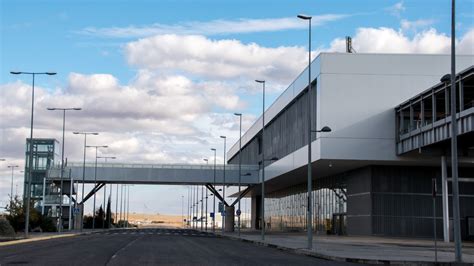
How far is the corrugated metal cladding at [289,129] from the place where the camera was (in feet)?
214

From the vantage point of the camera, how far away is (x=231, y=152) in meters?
137

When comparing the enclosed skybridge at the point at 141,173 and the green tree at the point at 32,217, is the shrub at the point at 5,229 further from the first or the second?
the enclosed skybridge at the point at 141,173

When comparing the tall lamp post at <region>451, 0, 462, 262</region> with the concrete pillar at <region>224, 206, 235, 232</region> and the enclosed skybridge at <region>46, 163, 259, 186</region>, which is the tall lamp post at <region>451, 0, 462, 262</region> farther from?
the concrete pillar at <region>224, 206, 235, 232</region>

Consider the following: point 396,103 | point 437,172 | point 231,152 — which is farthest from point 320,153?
point 231,152

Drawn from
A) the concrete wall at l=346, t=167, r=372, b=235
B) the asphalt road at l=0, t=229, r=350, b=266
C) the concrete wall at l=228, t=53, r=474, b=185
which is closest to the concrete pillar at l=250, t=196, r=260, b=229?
the concrete wall at l=346, t=167, r=372, b=235

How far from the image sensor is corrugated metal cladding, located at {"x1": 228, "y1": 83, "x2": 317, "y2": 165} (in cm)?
6512

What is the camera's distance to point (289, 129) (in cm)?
7381

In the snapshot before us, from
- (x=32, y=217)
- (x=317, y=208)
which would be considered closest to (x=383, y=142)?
(x=317, y=208)

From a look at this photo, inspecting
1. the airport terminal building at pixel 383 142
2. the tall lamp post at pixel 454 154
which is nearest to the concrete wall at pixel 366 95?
the airport terminal building at pixel 383 142

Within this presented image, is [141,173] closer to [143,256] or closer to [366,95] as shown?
[366,95]

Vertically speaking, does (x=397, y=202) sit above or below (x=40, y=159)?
below

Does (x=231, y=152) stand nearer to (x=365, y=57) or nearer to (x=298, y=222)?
(x=298, y=222)

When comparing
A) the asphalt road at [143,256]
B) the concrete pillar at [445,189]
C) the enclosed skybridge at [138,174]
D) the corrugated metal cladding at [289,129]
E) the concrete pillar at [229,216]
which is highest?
the corrugated metal cladding at [289,129]

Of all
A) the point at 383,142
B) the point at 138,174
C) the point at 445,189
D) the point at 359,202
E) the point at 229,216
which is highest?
the point at 383,142
